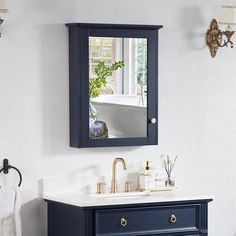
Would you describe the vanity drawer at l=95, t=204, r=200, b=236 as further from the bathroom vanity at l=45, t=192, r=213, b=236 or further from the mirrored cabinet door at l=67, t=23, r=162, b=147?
the mirrored cabinet door at l=67, t=23, r=162, b=147

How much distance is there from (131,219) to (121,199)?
0.15 m

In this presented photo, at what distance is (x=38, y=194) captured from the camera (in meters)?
4.29

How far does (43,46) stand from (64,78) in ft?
0.75

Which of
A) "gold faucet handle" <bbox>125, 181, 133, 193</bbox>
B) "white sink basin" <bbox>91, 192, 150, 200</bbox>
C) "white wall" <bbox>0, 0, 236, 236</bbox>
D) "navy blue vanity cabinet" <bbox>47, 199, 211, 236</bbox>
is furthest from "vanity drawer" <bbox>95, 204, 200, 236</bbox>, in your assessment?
"white wall" <bbox>0, 0, 236, 236</bbox>

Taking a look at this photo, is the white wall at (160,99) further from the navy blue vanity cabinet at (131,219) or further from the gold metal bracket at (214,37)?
the navy blue vanity cabinet at (131,219)

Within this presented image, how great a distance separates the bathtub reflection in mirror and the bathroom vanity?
1.40 ft

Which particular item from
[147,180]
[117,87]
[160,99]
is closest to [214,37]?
[160,99]

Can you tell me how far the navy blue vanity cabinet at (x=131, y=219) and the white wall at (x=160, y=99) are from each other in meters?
0.21

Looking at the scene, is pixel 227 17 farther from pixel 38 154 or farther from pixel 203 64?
pixel 38 154

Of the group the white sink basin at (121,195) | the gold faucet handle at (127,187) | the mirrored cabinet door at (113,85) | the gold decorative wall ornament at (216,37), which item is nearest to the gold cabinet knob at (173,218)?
the white sink basin at (121,195)

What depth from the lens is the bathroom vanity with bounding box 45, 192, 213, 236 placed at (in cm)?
400

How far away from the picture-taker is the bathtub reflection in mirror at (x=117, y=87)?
4.22 meters

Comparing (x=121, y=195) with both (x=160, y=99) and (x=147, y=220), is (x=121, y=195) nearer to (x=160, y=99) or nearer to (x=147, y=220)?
(x=147, y=220)

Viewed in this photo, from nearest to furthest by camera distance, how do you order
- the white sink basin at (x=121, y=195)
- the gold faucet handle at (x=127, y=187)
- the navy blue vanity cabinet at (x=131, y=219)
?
1. the navy blue vanity cabinet at (x=131, y=219)
2. the white sink basin at (x=121, y=195)
3. the gold faucet handle at (x=127, y=187)
